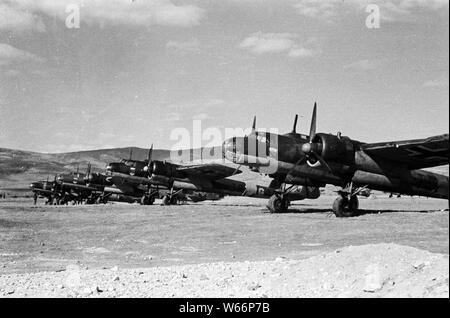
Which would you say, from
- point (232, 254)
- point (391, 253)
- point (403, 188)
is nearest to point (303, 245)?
point (232, 254)

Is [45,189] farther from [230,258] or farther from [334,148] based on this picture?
[230,258]

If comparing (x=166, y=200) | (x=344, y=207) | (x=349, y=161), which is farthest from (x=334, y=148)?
(x=166, y=200)

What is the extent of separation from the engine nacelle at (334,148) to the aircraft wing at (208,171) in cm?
1710

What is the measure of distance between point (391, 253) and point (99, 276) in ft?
15.7

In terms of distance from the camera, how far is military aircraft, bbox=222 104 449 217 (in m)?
16.3

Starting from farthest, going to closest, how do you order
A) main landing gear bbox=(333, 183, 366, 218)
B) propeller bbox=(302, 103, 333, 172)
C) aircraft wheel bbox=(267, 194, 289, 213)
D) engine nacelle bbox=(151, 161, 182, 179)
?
engine nacelle bbox=(151, 161, 182, 179)
aircraft wheel bbox=(267, 194, 289, 213)
main landing gear bbox=(333, 183, 366, 218)
propeller bbox=(302, 103, 333, 172)

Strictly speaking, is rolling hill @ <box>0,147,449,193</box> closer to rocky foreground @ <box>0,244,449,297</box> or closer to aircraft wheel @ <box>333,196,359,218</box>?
aircraft wheel @ <box>333,196,359,218</box>

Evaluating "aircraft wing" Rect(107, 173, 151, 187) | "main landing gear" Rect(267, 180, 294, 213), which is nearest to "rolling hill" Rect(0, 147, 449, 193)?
"aircraft wing" Rect(107, 173, 151, 187)

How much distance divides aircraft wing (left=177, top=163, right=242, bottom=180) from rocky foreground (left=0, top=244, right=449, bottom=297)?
25.2 m

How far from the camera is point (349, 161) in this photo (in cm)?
1664

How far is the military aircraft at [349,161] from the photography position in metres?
16.3

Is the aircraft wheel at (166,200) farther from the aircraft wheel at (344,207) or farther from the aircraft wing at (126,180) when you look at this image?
the aircraft wheel at (344,207)
